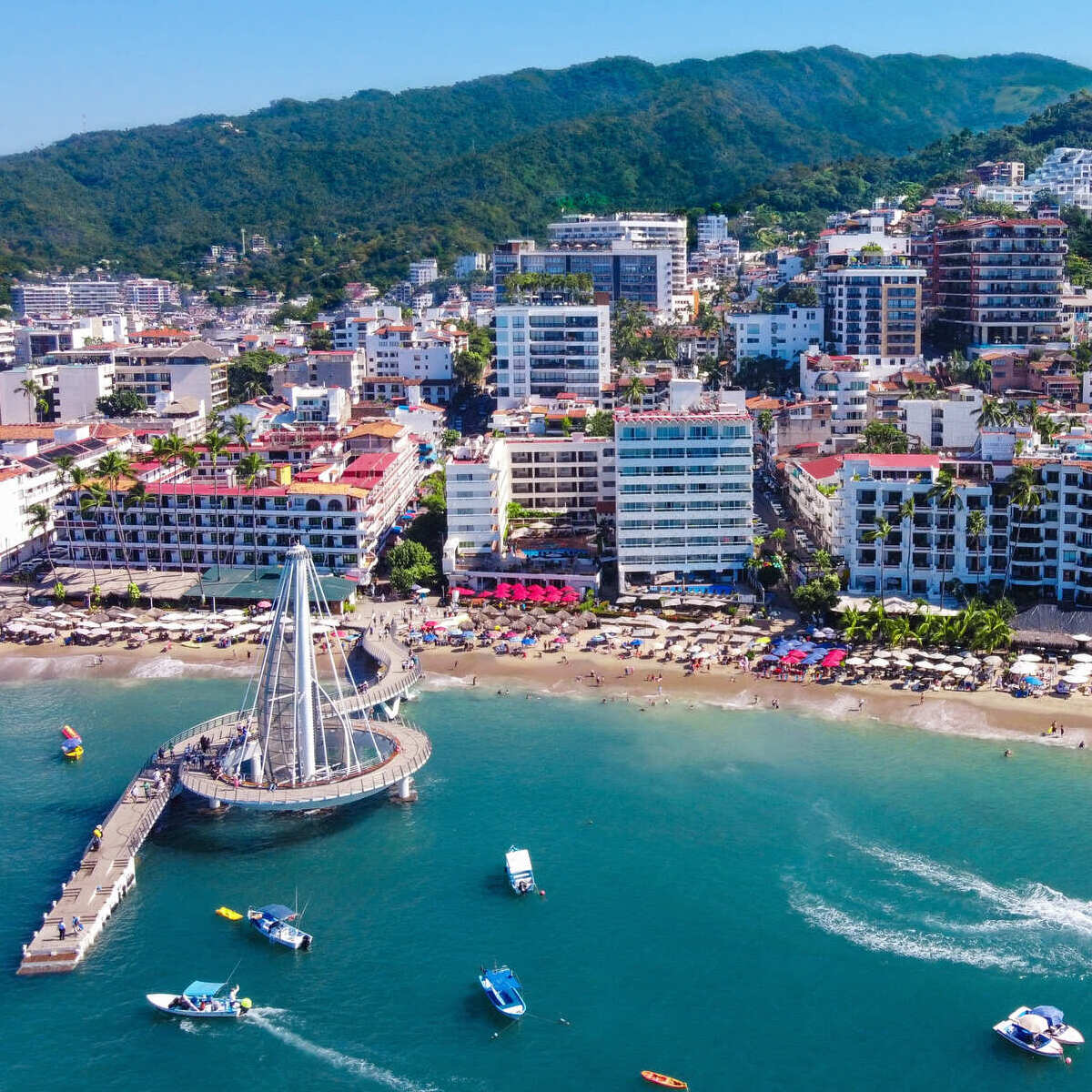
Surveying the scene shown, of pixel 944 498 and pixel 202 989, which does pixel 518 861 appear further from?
pixel 944 498

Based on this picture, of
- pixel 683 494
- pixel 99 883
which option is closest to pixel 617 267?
pixel 683 494

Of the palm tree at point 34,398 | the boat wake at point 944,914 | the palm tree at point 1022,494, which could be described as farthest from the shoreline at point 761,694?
the palm tree at point 34,398

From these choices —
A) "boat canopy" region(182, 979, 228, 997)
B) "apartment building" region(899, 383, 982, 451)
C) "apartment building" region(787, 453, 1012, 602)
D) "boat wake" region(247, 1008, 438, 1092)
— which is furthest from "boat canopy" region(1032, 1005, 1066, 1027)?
"apartment building" region(899, 383, 982, 451)

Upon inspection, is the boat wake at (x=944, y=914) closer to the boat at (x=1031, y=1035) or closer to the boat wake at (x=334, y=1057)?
the boat at (x=1031, y=1035)

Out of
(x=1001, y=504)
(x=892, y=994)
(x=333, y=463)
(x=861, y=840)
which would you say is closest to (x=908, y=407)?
(x=1001, y=504)

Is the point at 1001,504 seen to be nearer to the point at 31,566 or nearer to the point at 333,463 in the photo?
the point at 333,463

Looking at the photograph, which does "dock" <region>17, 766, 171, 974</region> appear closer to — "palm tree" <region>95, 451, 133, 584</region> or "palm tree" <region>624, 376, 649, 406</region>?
"palm tree" <region>95, 451, 133, 584</region>
